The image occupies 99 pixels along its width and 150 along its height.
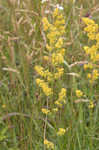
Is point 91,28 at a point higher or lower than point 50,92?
higher

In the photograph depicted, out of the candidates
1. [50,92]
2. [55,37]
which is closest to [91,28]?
[55,37]

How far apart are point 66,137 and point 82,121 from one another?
14 centimetres

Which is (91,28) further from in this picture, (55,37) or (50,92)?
(50,92)

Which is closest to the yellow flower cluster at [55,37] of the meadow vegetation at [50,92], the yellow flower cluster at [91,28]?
the meadow vegetation at [50,92]

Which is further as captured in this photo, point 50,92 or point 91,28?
point 50,92

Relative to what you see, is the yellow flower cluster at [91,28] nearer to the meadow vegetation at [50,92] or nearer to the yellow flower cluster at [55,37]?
the meadow vegetation at [50,92]

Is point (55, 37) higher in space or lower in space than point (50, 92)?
higher

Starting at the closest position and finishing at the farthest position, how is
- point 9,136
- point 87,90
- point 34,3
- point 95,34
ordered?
point 95,34 < point 9,136 < point 87,90 < point 34,3

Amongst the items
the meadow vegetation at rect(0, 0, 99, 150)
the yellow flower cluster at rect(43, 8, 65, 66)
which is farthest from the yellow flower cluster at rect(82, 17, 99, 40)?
the yellow flower cluster at rect(43, 8, 65, 66)

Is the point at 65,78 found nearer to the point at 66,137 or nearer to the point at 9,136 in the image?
the point at 66,137

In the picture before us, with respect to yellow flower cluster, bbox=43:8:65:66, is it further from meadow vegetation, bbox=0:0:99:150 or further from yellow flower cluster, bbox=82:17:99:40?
yellow flower cluster, bbox=82:17:99:40

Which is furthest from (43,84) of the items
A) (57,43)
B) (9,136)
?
(9,136)

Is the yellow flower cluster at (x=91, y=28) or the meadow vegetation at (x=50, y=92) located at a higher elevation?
the yellow flower cluster at (x=91, y=28)

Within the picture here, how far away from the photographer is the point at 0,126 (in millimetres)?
1777
